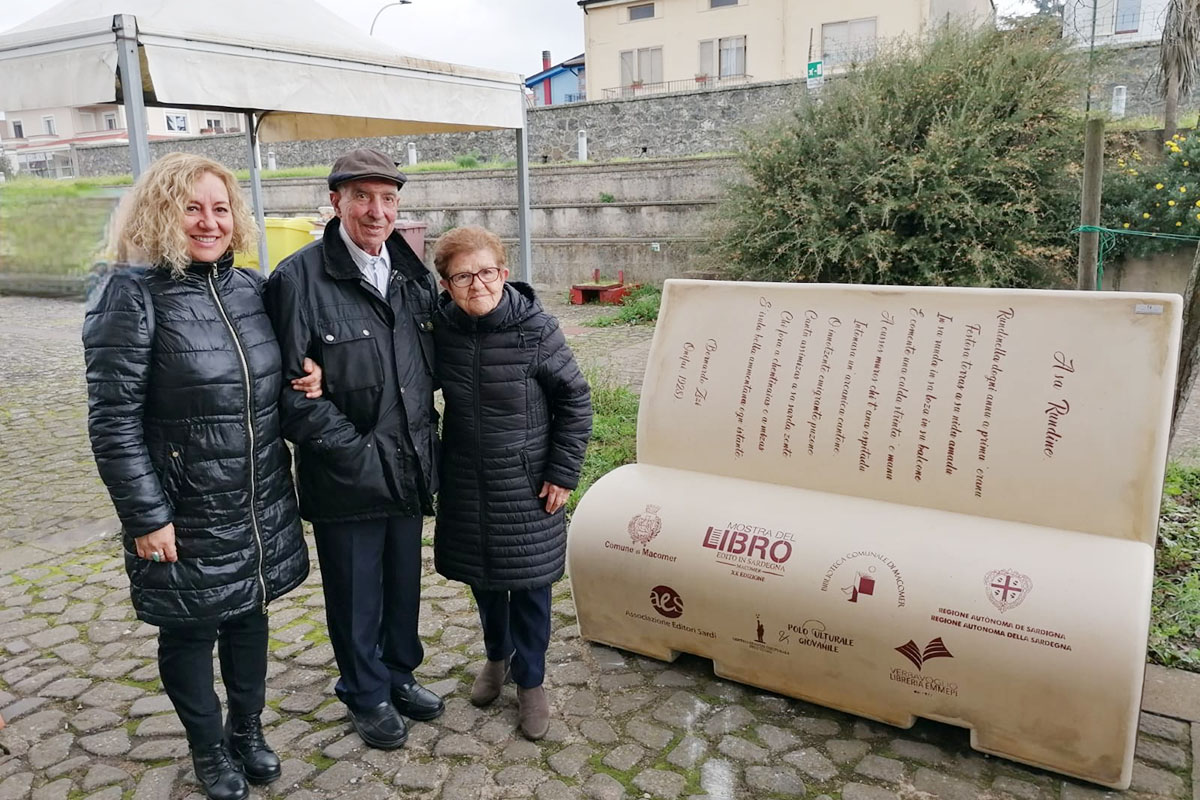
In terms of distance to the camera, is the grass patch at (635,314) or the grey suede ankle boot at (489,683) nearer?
Result: the grey suede ankle boot at (489,683)

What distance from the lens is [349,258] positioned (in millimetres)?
2508

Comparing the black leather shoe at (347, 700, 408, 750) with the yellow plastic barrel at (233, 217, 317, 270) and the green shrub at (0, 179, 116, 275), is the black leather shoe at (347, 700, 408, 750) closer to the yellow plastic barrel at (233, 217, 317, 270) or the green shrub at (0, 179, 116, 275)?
the green shrub at (0, 179, 116, 275)

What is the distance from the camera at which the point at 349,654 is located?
2.66 m

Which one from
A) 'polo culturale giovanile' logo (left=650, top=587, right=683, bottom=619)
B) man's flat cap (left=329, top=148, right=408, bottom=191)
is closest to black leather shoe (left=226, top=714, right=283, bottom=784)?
'polo culturale giovanile' logo (left=650, top=587, right=683, bottom=619)

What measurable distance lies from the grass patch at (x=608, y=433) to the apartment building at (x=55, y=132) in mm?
2773

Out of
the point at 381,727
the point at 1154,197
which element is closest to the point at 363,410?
the point at 381,727

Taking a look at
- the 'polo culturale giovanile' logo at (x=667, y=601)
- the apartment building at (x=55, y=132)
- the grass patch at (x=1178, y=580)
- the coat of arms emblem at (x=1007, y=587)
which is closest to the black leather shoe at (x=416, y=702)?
the 'polo culturale giovanile' logo at (x=667, y=601)

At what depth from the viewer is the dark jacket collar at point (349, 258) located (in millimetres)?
2479

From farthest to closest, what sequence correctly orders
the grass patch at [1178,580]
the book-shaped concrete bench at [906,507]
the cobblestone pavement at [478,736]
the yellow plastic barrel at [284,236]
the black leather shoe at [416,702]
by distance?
the yellow plastic barrel at [284,236] → the grass patch at [1178,580] → the black leather shoe at [416,702] → the cobblestone pavement at [478,736] → the book-shaped concrete bench at [906,507]

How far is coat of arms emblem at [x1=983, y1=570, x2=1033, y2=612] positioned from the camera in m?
2.39

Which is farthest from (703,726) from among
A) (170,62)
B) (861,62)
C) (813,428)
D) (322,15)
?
(861,62)

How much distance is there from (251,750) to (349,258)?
1.43m

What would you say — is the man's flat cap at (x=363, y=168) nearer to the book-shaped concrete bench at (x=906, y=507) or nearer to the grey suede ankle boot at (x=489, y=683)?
the book-shaped concrete bench at (x=906, y=507)

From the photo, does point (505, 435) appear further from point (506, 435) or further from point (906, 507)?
point (906, 507)
